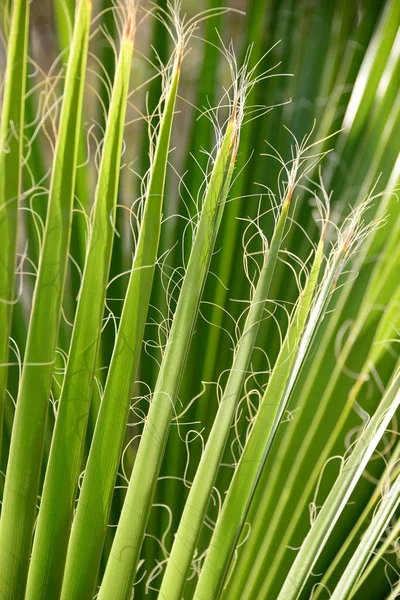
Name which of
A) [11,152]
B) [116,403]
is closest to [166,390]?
[116,403]

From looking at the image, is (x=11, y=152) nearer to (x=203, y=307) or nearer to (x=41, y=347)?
(x=41, y=347)

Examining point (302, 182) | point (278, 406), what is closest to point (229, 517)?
point (278, 406)

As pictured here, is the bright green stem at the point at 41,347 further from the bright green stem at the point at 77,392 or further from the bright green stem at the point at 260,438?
the bright green stem at the point at 260,438

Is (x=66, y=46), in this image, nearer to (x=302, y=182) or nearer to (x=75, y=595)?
(x=302, y=182)

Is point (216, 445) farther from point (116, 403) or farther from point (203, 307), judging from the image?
point (203, 307)

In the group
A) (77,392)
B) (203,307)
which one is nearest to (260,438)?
(77,392)

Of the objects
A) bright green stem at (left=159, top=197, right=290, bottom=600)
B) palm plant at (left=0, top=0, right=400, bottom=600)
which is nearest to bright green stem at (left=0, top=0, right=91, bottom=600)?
palm plant at (left=0, top=0, right=400, bottom=600)

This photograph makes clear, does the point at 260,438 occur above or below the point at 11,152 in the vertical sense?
below

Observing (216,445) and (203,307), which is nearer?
(216,445)

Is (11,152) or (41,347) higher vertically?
(11,152)
